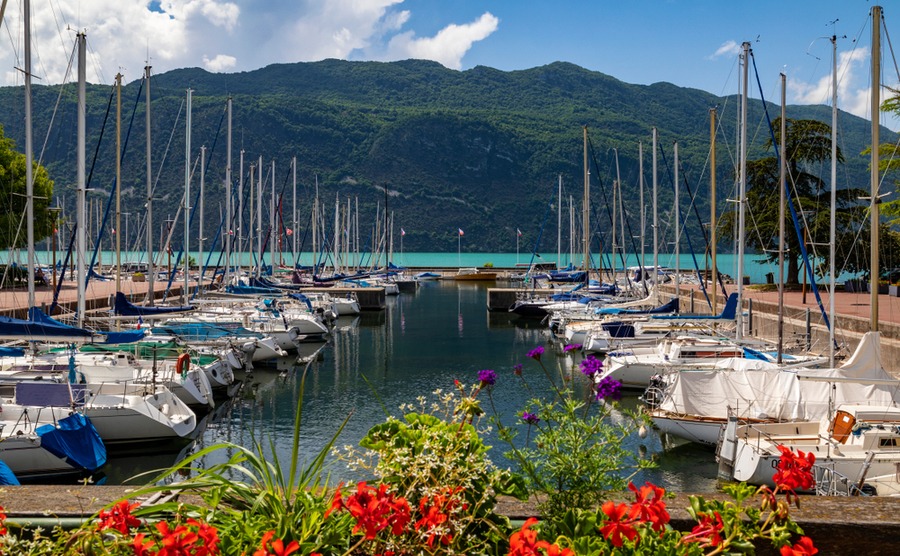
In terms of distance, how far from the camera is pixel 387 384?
90.0 feet

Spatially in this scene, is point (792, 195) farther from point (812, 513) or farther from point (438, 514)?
point (438, 514)

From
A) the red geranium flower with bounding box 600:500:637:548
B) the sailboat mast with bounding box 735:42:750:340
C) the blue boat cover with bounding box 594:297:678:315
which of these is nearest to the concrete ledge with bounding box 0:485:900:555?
the red geranium flower with bounding box 600:500:637:548

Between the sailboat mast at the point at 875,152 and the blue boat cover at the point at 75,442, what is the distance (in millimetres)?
16166

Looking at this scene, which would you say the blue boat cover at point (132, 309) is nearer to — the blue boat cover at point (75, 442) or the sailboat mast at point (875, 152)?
the blue boat cover at point (75, 442)

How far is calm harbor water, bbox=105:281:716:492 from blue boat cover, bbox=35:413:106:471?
673 millimetres

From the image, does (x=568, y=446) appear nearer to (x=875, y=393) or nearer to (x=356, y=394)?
(x=875, y=393)

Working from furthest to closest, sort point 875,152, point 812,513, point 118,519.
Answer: point 875,152 < point 812,513 < point 118,519

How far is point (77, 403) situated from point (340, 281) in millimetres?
49360

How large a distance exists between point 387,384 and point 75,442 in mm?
13784

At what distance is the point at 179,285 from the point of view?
53.3 metres

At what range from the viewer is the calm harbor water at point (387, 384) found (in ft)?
54.0

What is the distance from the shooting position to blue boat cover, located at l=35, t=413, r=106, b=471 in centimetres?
1389

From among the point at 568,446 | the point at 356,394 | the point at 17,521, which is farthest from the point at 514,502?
the point at 356,394

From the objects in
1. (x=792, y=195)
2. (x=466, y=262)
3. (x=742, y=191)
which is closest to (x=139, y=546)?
(x=742, y=191)
